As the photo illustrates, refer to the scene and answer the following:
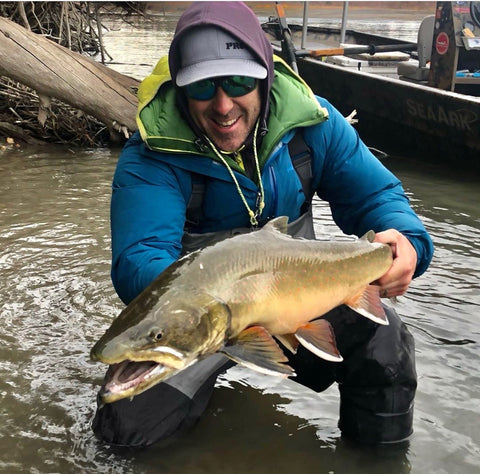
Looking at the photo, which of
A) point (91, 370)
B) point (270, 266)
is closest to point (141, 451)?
point (91, 370)

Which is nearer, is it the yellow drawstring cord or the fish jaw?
the fish jaw

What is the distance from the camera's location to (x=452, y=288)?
528 cm

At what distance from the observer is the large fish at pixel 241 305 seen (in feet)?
6.96

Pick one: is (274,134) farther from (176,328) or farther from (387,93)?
(387,93)

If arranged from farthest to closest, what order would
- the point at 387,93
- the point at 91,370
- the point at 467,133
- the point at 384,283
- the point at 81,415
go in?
the point at 387,93 → the point at 467,133 → the point at 91,370 → the point at 81,415 → the point at 384,283

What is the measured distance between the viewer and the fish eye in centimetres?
212

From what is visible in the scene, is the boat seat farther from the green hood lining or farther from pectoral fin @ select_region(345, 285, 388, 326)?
pectoral fin @ select_region(345, 285, 388, 326)

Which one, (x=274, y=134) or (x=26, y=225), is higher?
(x=274, y=134)

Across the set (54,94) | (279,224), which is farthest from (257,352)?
(54,94)

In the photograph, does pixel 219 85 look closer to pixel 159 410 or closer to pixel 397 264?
pixel 397 264

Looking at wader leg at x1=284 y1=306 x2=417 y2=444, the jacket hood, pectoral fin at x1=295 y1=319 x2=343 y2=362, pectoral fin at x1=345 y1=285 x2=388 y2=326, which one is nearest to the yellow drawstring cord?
the jacket hood

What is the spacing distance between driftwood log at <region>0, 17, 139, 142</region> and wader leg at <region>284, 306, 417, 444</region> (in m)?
6.23

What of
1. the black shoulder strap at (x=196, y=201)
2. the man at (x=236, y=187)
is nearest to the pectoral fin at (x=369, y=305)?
the man at (x=236, y=187)

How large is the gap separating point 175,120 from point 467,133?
5958 mm
